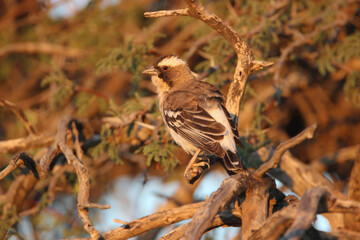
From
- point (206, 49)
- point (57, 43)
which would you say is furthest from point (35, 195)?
point (206, 49)

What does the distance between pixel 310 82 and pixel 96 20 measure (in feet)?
13.4

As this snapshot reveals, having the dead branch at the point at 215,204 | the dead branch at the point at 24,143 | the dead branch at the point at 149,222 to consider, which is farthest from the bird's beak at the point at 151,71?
the dead branch at the point at 215,204

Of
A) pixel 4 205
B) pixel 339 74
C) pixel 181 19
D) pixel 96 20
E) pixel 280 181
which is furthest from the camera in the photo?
pixel 96 20

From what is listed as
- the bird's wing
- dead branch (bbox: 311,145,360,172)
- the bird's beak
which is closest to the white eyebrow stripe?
the bird's beak

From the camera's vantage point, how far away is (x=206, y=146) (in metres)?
4.49

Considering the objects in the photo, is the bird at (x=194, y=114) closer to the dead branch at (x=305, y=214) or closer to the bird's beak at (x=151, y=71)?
the bird's beak at (x=151, y=71)

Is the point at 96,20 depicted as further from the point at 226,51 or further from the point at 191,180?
the point at 191,180

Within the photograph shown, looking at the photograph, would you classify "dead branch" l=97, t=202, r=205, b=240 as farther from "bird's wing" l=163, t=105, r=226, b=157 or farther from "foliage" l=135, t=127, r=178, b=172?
"foliage" l=135, t=127, r=178, b=172

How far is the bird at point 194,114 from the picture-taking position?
4480 mm

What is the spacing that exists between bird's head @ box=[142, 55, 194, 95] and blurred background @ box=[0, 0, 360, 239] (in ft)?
0.75

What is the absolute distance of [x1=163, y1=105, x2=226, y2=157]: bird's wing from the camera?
454 centimetres

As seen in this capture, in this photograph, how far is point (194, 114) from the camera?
496 centimetres

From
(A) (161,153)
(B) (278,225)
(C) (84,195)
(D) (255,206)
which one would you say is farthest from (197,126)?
(B) (278,225)

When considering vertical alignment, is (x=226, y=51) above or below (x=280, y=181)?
above
